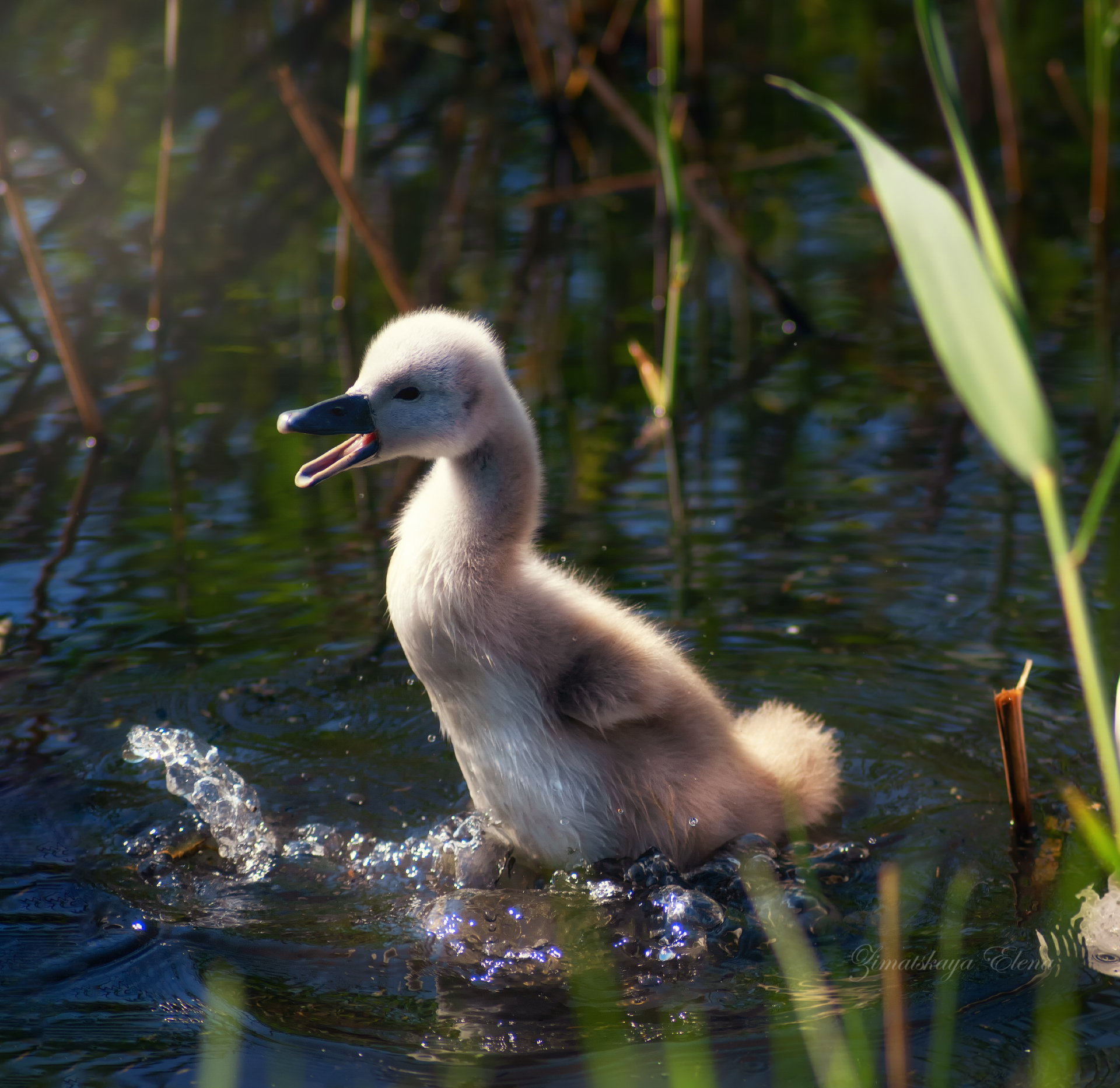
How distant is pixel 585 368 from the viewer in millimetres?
5902

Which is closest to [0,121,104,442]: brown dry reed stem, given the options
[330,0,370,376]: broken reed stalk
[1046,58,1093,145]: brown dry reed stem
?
[330,0,370,376]: broken reed stalk

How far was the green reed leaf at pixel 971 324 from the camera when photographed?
4.88 ft

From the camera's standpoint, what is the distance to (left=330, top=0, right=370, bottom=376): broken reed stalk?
16.8 feet

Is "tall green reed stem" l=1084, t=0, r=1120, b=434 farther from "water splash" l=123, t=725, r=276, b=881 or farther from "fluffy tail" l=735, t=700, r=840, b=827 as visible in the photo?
"water splash" l=123, t=725, r=276, b=881

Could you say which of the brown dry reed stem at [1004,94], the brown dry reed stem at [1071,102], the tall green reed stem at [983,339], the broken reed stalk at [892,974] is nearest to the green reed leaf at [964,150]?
the tall green reed stem at [983,339]

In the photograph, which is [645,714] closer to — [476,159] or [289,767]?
[289,767]

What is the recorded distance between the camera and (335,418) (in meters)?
3.24

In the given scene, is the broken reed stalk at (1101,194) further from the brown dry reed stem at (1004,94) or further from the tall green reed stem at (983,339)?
the tall green reed stem at (983,339)

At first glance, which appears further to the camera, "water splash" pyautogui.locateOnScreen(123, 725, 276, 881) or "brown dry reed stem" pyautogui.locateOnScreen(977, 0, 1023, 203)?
"brown dry reed stem" pyautogui.locateOnScreen(977, 0, 1023, 203)

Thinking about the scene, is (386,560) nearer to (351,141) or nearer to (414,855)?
(414,855)

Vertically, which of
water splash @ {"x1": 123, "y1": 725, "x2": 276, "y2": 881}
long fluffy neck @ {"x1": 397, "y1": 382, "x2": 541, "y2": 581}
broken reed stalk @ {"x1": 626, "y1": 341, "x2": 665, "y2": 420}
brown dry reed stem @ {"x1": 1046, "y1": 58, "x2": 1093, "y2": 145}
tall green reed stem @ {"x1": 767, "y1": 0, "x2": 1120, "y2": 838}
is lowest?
water splash @ {"x1": 123, "y1": 725, "x2": 276, "y2": 881}

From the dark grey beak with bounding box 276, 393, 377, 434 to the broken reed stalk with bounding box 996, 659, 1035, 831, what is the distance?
1491 millimetres

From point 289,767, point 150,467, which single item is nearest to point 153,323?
point 150,467

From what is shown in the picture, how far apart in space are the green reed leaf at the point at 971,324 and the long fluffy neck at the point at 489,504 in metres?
1.78
